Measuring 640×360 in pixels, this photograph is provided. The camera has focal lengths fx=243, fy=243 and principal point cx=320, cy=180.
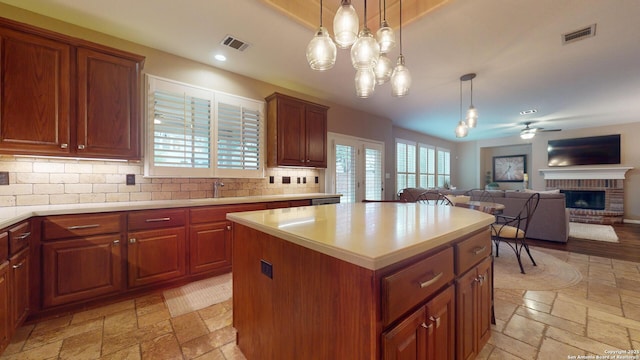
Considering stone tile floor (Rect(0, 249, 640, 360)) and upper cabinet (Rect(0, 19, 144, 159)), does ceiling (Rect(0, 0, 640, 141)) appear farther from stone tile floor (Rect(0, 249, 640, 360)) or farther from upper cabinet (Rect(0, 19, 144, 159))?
stone tile floor (Rect(0, 249, 640, 360))

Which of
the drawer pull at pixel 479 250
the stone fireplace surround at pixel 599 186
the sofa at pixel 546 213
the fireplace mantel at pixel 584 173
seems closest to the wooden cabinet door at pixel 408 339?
the drawer pull at pixel 479 250

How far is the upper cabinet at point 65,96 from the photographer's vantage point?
1998 mm

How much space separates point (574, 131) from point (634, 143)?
1.20m

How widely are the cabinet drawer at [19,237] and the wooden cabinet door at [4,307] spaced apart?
13cm

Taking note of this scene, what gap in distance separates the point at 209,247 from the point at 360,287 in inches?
95.1

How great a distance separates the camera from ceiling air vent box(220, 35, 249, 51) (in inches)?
105

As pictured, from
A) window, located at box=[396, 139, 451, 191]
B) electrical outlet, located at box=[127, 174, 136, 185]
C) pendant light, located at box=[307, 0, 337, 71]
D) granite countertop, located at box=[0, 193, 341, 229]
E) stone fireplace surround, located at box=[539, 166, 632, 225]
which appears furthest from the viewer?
window, located at box=[396, 139, 451, 191]

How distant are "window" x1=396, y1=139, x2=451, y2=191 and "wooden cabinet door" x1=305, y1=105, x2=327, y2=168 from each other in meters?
3.44

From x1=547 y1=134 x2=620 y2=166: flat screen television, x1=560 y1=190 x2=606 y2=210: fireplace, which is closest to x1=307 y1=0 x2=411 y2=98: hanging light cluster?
x1=560 y1=190 x2=606 y2=210: fireplace

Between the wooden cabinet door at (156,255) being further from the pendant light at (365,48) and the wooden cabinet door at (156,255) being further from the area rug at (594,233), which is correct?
the area rug at (594,233)

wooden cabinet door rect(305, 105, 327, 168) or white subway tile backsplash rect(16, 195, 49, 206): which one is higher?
wooden cabinet door rect(305, 105, 327, 168)

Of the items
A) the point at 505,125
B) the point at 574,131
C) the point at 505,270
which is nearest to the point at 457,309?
the point at 505,270

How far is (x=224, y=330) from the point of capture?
6.16 ft

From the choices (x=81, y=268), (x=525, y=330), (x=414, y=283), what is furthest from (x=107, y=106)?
(x=525, y=330)
